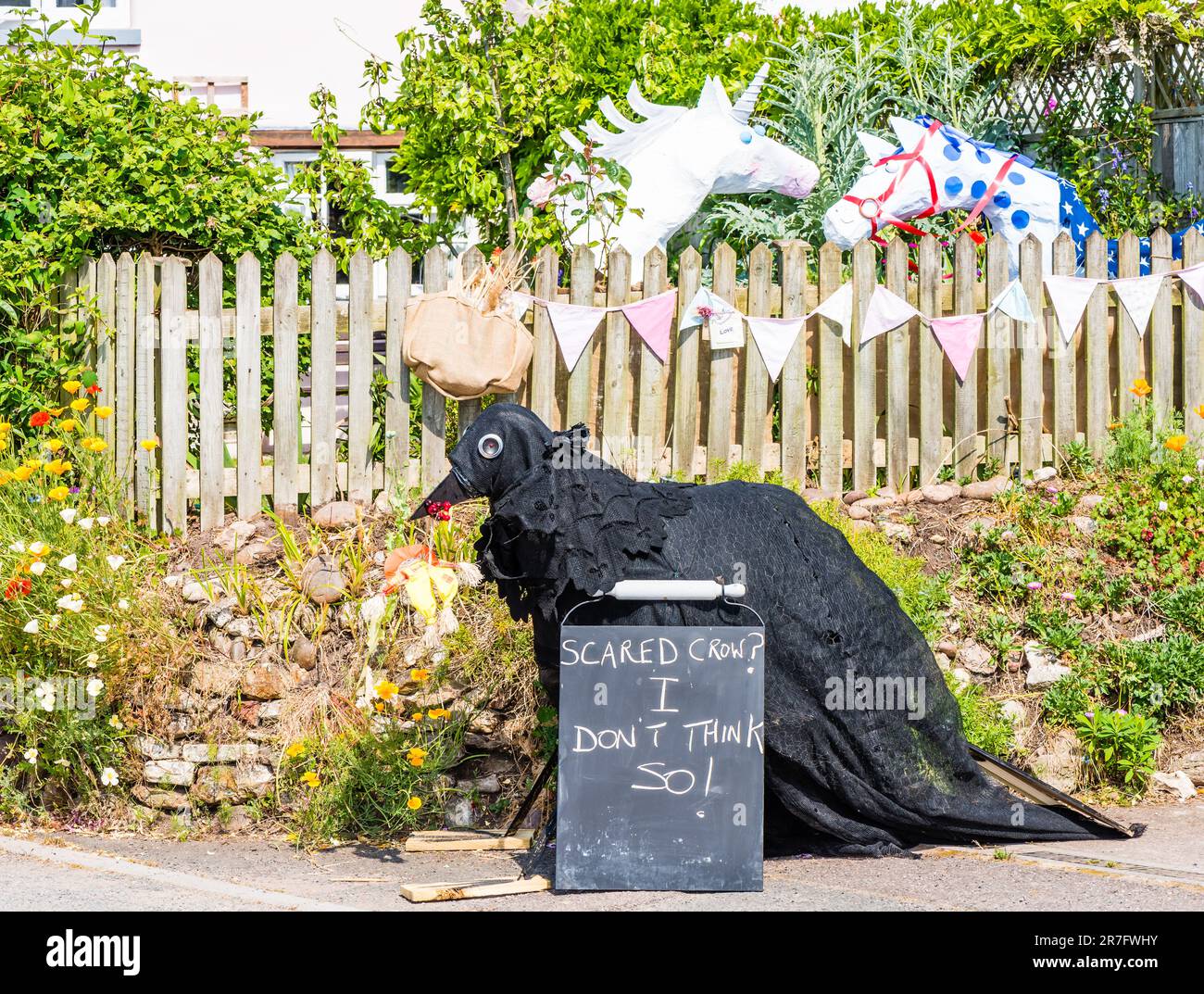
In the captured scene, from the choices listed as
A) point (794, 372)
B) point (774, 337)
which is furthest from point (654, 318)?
point (794, 372)

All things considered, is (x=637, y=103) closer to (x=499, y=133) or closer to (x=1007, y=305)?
(x=499, y=133)

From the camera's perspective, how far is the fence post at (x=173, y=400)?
21.4 feet

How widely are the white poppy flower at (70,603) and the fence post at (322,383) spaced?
5.00ft

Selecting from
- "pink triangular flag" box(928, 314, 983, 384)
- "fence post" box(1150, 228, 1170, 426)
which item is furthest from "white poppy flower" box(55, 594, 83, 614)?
"fence post" box(1150, 228, 1170, 426)

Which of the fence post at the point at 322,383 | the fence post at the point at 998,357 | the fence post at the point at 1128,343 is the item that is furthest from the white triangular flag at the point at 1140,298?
the fence post at the point at 322,383

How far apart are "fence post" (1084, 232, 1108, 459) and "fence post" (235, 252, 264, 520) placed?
398cm

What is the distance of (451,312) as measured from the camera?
6.30 m

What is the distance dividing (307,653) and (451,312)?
1.67 meters

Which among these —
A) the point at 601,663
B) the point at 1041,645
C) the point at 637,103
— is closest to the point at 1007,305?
the point at 1041,645

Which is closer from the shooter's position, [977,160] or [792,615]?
[792,615]

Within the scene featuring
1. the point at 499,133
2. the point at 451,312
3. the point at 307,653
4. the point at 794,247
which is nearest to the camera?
the point at 307,653

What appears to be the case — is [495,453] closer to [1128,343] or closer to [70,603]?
[70,603]

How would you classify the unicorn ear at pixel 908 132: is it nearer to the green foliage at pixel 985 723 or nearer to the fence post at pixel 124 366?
the green foliage at pixel 985 723

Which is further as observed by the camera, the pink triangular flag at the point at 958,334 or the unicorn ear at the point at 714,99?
the unicorn ear at the point at 714,99
